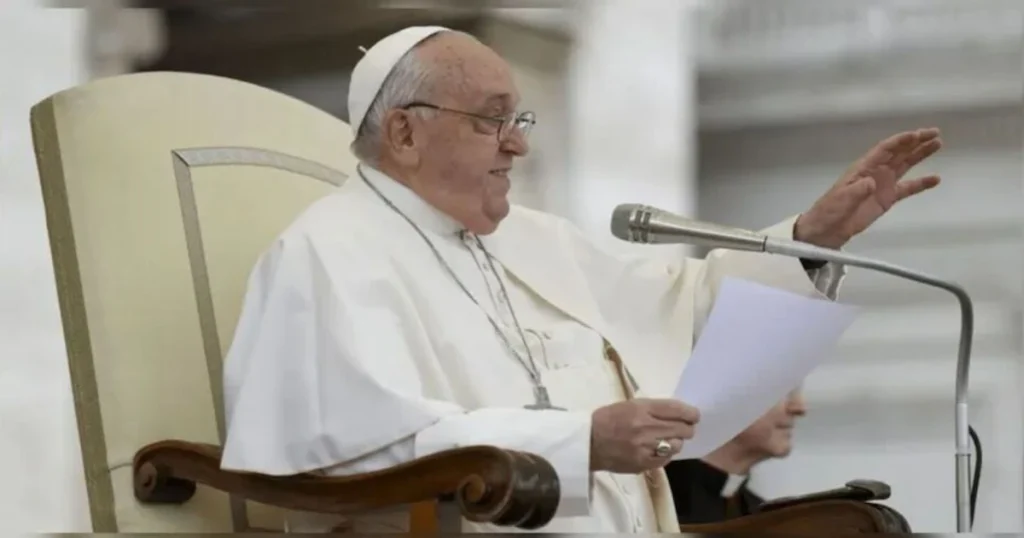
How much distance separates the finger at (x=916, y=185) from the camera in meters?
2.22

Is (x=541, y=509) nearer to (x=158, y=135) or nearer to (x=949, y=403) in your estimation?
(x=158, y=135)

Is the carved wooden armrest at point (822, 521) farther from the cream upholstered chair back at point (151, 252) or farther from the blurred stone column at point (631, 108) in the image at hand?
the blurred stone column at point (631, 108)

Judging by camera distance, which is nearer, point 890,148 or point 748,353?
point 748,353

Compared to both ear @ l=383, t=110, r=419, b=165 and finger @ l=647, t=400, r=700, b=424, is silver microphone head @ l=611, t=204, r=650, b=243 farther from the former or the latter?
ear @ l=383, t=110, r=419, b=165

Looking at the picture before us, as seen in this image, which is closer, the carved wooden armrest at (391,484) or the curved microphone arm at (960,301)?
the carved wooden armrest at (391,484)

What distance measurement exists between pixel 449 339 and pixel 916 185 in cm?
79

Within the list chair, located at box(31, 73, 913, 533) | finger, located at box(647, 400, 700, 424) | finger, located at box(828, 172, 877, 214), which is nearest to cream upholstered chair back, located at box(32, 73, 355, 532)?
chair, located at box(31, 73, 913, 533)

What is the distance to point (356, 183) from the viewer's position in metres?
2.37

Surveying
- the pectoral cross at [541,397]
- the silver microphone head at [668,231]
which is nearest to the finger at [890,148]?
the silver microphone head at [668,231]

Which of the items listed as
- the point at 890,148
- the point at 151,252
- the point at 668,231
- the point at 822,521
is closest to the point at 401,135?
the point at 151,252

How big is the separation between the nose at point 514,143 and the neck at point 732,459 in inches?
27.9

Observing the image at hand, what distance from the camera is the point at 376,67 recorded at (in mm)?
2316

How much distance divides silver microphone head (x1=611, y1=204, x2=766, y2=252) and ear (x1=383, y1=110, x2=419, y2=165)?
1.52ft

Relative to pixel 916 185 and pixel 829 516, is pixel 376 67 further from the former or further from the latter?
pixel 829 516
